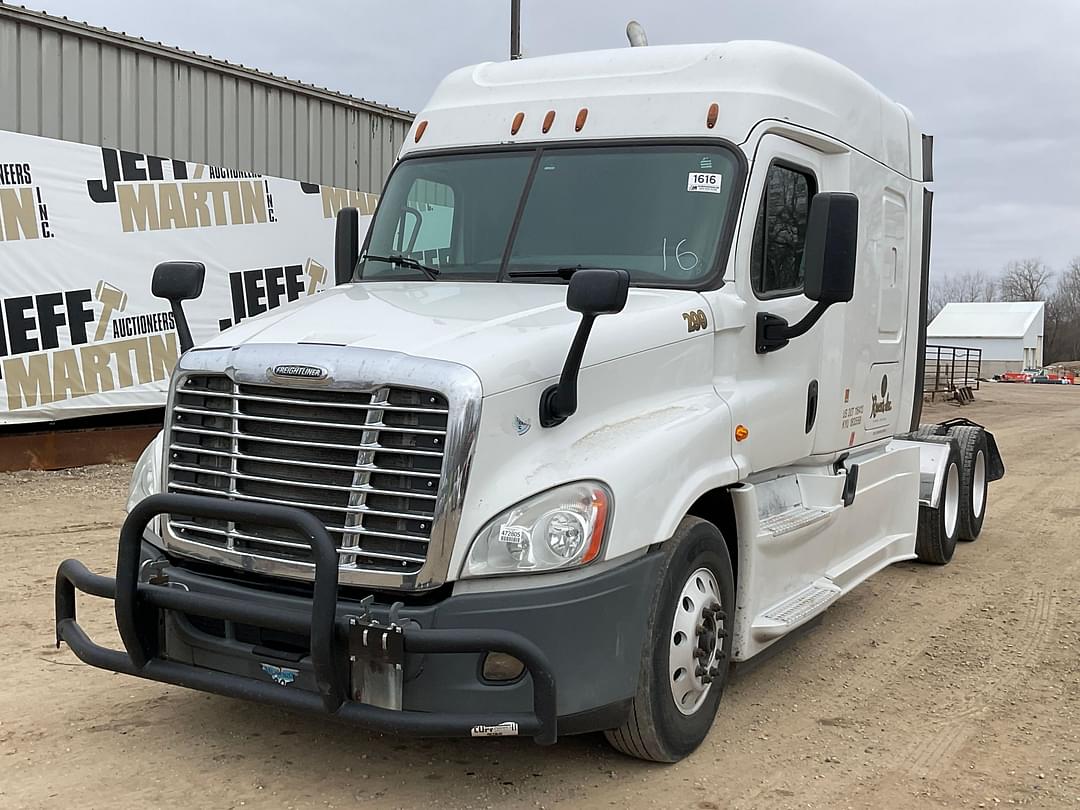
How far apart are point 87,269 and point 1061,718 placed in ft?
34.0

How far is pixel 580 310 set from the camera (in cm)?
383

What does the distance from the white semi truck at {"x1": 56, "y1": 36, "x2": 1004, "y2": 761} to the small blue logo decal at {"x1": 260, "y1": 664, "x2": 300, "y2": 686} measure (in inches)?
0.4

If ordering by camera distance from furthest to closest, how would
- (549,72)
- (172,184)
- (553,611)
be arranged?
(172,184) → (549,72) → (553,611)

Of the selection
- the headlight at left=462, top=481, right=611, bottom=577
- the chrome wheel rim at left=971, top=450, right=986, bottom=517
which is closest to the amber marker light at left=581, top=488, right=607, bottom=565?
the headlight at left=462, top=481, right=611, bottom=577

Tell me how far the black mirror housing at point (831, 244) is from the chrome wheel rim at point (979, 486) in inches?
201

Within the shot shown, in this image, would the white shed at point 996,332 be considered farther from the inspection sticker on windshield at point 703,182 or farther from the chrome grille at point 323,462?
the chrome grille at point 323,462

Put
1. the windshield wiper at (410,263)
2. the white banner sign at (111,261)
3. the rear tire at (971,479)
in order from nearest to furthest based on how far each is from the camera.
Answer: the windshield wiper at (410,263) < the rear tire at (971,479) < the white banner sign at (111,261)

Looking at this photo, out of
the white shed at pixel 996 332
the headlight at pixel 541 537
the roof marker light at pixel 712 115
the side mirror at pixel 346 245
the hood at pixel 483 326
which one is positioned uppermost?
the roof marker light at pixel 712 115

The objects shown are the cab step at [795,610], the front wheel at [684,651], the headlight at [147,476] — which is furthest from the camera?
the cab step at [795,610]

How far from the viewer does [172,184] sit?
13.0 metres

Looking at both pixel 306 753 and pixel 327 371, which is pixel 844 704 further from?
pixel 327 371

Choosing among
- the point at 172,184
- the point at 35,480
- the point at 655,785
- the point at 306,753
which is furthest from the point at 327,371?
the point at 172,184

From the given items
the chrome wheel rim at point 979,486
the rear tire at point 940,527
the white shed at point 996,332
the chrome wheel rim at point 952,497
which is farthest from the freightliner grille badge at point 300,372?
the white shed at point 996,332

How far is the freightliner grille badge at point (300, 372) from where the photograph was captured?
3.88 m
